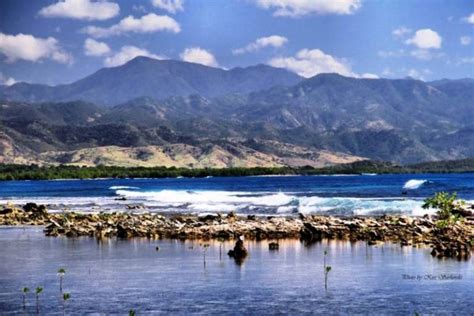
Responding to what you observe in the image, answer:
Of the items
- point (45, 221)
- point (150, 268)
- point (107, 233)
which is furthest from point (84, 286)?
point (45, 221)

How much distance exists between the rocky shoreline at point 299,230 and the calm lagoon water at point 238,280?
1706 millimetres

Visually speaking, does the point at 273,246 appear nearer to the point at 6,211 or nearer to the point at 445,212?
the point at 445,212

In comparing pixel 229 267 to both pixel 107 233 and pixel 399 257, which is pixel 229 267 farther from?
pixel 107 233

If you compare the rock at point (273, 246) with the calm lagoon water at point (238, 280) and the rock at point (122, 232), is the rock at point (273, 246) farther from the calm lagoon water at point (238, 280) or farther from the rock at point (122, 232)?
the rock at point (122, 232)

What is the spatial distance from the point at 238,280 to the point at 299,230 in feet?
53.1

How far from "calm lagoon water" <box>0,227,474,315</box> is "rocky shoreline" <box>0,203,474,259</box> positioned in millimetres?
1706

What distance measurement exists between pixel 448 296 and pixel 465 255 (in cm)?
990

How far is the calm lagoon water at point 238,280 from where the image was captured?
83.6 feet

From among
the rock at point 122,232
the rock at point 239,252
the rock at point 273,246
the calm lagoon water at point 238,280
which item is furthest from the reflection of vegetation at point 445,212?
the rock at point 122,232

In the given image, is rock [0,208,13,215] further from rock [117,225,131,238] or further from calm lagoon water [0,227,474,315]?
calm lagoon water [0,227,474,315]

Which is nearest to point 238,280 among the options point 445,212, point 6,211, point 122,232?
point 445,212

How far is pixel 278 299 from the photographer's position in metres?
26.5

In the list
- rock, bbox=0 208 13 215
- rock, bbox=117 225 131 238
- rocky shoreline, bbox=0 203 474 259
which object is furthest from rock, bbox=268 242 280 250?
rock, bbox=0 208 13 215

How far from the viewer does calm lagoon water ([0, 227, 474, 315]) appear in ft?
83.6
